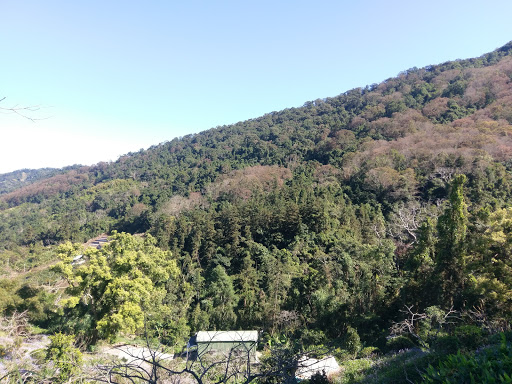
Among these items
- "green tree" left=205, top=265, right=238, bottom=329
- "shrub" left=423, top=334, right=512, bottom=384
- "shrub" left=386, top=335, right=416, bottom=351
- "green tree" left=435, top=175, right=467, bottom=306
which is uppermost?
"shrub" left=423, top=334, right=512, bottom=384

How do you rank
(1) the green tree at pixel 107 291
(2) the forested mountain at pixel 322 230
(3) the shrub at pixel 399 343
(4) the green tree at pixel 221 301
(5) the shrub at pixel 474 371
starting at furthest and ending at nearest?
(4) the green tree at pixel 221 301 → (1) the green tree at pixel 107 291 → (2) the forested mountain at pixel 322 230 → (3) the shrub at pixel 399 343 → (5) the shrub at pixel 474 371

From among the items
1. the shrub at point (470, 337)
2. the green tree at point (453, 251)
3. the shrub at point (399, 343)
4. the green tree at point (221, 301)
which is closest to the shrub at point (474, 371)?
the shrub at point (470, 337)

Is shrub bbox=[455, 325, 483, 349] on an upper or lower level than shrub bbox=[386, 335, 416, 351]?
upper

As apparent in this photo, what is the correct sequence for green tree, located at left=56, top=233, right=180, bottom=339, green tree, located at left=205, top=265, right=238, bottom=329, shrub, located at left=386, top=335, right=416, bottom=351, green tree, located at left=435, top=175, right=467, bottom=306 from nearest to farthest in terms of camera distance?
1. shrub, located at left=386, top=335, right=416, bottom=351
2. green tree, located at left=435, top=175, right=467, bottom=306
3. green tree, located at left=56, top=233, right=180, bottom=339
4. green tree, located at left=205, top=265, right=238, bottom=329

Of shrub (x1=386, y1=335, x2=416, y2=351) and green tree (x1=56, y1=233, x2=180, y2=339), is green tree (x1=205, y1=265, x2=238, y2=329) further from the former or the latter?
shrub (x1=386, y1=335, x2=416, y2=351)

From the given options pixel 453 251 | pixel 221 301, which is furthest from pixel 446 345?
pixel 221 301

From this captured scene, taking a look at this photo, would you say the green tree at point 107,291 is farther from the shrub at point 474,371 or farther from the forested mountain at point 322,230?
the shrub at point 474,371

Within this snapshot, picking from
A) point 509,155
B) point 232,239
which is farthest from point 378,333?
point 509,155

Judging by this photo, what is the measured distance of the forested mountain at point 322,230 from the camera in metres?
10.7

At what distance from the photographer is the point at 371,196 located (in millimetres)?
25266

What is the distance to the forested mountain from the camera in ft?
35.0

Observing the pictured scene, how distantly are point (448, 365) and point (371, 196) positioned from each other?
2348 cm

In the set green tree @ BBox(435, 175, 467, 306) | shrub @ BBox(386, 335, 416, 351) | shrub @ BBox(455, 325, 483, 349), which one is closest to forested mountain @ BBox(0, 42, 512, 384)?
green tree @ BBox(435, 175, 467, 306)

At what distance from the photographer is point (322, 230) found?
22.0 meters
